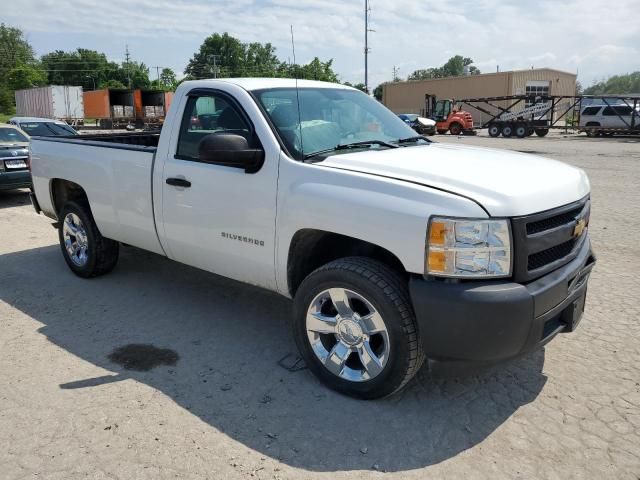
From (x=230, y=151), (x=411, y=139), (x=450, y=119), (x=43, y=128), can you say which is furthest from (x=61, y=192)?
(x=450, y=119)

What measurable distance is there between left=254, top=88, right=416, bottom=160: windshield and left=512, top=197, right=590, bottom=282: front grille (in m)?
1.36

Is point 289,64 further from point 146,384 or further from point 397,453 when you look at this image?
point 397,453

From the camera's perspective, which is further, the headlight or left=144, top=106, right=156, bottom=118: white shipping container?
left=144, top=106, right=156, bottom=118: white shipping container

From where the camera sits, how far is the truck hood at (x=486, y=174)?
289cm

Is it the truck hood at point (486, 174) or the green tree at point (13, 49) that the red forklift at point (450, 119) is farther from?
the green tree at point (13, 49)

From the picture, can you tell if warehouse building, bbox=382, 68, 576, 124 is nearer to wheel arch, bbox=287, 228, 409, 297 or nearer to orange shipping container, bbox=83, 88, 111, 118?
orange shipping container, bbox=83, 88, 111, 118

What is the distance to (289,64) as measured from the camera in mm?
4750

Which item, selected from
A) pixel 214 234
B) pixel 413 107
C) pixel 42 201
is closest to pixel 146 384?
pixel 214 234

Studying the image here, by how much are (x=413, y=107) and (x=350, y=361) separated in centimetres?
5923

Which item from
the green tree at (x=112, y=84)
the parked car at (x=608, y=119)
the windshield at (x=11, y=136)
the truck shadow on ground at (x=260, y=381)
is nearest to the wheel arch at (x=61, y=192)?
the truck shadow on ground at (x=260, y=381)

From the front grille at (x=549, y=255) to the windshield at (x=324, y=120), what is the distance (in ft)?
4.65

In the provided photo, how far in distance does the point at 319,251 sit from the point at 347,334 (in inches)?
25.4

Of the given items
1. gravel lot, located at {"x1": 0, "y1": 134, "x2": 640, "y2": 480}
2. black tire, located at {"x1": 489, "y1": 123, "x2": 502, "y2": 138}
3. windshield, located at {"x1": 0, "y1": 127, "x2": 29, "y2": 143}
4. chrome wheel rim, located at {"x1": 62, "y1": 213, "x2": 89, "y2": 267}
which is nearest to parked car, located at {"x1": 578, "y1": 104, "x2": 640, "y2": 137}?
black tire, located at {"x1": 489, "y1": 123, "x2": 502, "y2": 138}

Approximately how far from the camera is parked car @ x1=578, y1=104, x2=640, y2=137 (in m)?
29.6
